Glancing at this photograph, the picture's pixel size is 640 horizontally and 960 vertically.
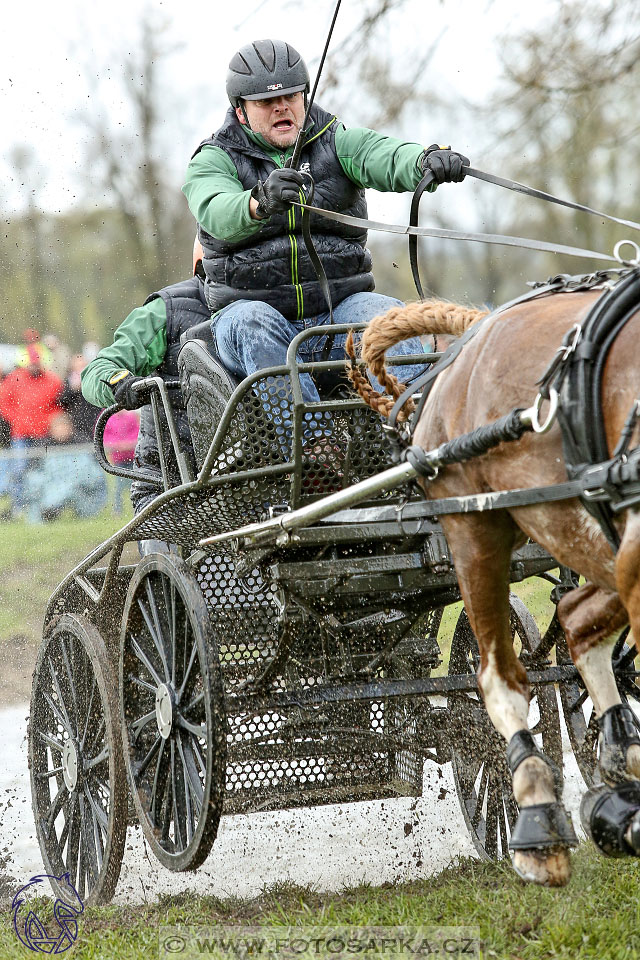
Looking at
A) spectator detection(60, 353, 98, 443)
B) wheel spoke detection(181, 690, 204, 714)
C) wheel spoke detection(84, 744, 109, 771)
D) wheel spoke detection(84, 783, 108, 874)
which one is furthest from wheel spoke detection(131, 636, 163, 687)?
spectator detection(60, 353, 98, 443)

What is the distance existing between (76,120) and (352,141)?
8.82 meters

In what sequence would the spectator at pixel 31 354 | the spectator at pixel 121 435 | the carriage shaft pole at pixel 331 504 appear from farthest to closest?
1. the spectator at pixel 31 354
2. the spectator at pixel 121 435
3. the carriage shaft pole at pixel 331 504

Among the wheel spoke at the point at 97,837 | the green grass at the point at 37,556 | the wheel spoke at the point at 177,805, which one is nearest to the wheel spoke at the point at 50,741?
the wheel spoke at the point at 97,837

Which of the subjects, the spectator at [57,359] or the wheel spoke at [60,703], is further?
the spectator at [57,359]

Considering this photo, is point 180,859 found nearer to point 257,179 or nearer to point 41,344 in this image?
point 257,179

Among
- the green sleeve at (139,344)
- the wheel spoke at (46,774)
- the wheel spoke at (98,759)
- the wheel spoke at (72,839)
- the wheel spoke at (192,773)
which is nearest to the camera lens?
the wheel spoke at (192,773)

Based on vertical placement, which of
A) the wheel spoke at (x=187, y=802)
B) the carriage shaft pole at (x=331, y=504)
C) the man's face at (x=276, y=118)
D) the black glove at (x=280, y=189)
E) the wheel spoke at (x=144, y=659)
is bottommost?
the wheel spoke at (x=187, y=802)

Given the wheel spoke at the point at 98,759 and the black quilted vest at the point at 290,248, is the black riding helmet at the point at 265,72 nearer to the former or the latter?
the black quilted vest at the point at 290,248

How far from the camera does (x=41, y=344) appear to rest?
952 cm

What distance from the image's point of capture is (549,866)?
247 centimetres

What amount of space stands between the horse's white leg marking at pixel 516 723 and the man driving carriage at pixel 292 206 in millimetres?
1128

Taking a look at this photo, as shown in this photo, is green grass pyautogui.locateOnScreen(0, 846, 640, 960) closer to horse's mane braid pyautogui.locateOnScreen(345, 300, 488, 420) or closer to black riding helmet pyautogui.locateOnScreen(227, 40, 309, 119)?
horse's mane braid pyautogui.locateOnScreen(345, 300, 488, 420)

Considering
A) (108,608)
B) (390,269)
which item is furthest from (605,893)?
(390,269)

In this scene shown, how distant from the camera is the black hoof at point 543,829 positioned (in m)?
2.46
